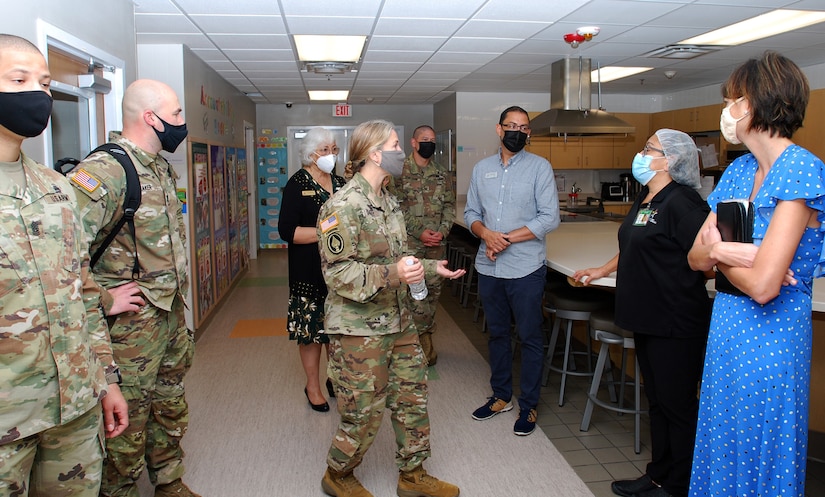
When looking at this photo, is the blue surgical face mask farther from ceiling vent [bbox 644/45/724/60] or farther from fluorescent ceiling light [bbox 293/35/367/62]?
ceiling vent [bbox 644/45/724/60]

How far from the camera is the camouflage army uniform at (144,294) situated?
207 centimetres

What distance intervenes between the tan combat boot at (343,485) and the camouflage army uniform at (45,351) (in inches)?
48.4

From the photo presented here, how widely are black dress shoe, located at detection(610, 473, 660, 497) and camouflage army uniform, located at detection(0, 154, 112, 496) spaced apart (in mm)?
2122

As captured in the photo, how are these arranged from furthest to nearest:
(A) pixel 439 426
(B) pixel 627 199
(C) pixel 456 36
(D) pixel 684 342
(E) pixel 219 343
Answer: (B) pixel 627 199 → (E) pixel 219 343 → (C) pixel 456 36 → (A) pixel 439 426 → (D) pixel 684 342

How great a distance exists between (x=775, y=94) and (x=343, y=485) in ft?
7.21

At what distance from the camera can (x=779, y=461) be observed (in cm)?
178

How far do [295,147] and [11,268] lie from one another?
940 centimetres

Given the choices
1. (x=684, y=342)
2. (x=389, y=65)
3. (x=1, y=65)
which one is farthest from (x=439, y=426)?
(x=389, y=65)

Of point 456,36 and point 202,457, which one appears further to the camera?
point 456,36

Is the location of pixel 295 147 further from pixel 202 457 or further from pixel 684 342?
pixel 684 342

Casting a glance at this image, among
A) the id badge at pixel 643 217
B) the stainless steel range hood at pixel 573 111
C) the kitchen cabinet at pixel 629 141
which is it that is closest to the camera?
the id badge at pixel 643 217

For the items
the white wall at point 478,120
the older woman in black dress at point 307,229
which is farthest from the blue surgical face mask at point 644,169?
the white wall at point 478,120

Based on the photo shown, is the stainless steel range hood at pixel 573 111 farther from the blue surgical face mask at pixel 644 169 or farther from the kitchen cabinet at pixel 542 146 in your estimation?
the blue surgical face mask at pixel 644 169

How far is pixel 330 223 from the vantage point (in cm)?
236
